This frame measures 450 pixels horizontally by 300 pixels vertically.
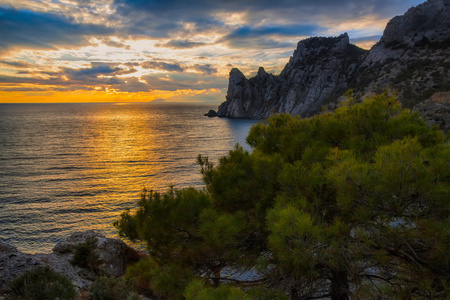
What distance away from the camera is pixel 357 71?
86.2 m

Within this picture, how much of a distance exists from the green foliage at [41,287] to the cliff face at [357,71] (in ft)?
74.6

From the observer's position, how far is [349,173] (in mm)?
4277

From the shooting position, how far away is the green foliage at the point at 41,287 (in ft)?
21.8

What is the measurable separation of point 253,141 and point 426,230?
4645 mm

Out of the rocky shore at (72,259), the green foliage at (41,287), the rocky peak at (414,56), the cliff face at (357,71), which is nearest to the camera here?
the green foliage at (41,287)

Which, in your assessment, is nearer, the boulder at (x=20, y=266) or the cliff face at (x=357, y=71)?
the boulder at (x=20, y=266)

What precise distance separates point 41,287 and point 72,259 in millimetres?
5562

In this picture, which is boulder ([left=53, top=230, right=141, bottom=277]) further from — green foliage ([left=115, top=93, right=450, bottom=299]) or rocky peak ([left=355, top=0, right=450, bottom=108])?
rocky peak ([left=355, top=0, right=450, bottom=108])

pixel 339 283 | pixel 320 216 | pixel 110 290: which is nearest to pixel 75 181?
pixel 110 290

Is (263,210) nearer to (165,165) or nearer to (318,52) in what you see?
(165,165)

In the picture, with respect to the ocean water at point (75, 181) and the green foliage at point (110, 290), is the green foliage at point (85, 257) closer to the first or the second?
the green foliage at point (110, 290)

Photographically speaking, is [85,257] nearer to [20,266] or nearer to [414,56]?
[20,266]

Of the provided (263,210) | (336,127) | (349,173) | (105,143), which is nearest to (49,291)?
(263,210)

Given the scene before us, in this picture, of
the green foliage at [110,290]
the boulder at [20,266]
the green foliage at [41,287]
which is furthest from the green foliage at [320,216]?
the boulder at [20,266]
